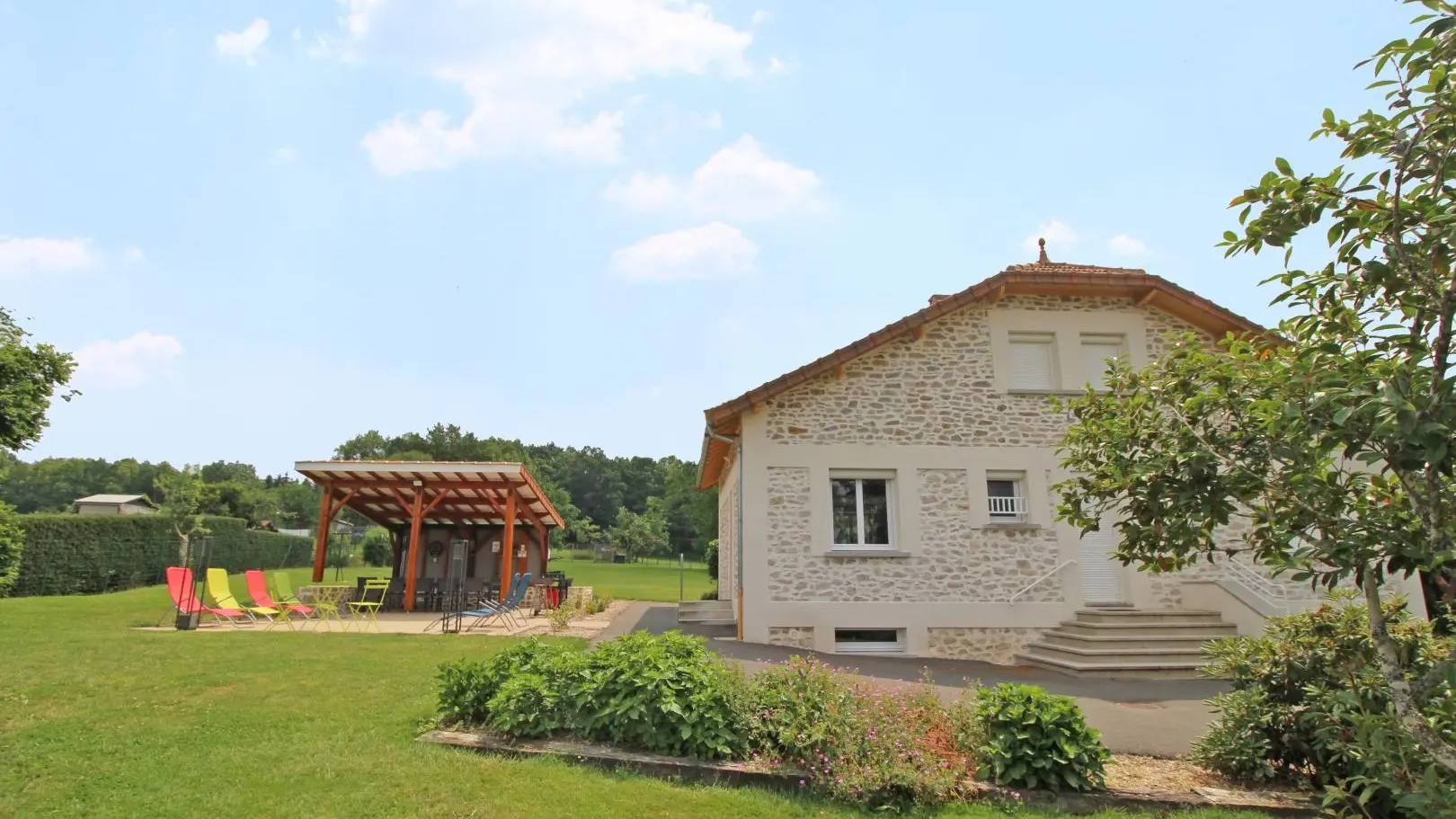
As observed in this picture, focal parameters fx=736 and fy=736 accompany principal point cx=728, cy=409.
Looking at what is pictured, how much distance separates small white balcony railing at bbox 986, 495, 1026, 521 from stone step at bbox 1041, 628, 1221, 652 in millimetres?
1854

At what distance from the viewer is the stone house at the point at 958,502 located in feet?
34.9

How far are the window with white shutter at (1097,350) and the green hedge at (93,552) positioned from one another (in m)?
20.2

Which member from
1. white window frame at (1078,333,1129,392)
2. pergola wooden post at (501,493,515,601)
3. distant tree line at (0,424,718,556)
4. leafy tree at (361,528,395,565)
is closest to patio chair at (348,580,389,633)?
pergola wooden post at (501,493,515,601)

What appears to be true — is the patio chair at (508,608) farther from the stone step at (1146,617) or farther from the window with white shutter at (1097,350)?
the window with white shutter at (1097,350)

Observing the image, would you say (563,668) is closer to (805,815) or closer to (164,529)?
(805,815)

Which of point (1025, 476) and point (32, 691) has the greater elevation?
point (1025, 476)

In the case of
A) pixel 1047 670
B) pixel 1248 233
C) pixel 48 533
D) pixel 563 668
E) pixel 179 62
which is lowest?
pixel 1047 670

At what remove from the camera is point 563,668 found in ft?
18.0

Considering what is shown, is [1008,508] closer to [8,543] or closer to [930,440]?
[930,440]

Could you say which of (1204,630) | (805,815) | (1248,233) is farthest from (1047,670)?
(1248,233)

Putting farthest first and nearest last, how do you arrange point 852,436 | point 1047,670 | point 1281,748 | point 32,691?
1. point 852,436
2. point 1047,670
3. point 32,691
4. point 1281,748

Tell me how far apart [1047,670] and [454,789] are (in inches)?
329

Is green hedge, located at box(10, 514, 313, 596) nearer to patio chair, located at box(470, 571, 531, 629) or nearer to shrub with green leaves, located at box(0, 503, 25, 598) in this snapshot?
patio chair, located at box(470, 571, 531, 629)

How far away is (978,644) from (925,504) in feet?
7.00
